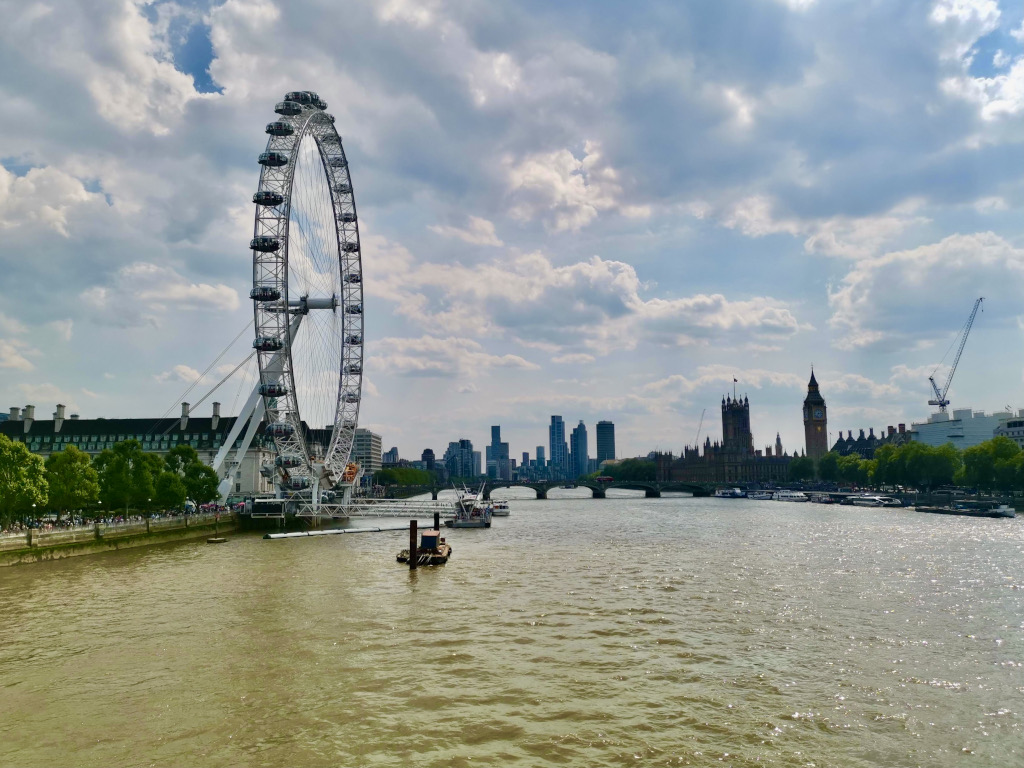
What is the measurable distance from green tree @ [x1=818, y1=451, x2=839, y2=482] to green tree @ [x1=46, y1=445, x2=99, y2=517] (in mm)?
155987

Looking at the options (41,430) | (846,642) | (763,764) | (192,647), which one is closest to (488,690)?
(763,764)

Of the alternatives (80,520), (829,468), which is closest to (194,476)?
(80,520)

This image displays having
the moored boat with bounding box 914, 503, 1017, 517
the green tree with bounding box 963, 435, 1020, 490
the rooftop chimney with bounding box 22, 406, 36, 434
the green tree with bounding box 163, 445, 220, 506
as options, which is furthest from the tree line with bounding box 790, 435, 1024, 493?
the rooftop chimney with bounding box 22, 406, 36, 434

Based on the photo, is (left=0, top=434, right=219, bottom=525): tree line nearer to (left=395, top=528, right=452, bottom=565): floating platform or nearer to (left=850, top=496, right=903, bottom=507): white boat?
(left=395, top=528, right=452, bottom=565): floating platform

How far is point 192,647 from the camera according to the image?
24.1 m

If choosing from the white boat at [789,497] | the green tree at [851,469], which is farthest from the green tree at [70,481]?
the green tree at [851,469]

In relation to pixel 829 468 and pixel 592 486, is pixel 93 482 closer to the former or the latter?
pixel 592 486

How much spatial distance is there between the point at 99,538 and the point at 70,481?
226 inches

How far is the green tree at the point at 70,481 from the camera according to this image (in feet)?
181

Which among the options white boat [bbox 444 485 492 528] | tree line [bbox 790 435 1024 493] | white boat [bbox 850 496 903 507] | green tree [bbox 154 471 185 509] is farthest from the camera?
white boat [bbox 850 496 903 507]

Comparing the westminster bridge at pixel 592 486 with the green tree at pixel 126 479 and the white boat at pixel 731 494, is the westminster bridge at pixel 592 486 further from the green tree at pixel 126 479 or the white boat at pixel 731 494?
the green tree at pixel 126 479

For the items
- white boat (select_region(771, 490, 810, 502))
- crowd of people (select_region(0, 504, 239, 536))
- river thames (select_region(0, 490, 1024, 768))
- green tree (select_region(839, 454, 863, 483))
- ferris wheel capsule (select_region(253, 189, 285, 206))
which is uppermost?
ferris wheel capsule (select_region(253, 189, 285, 206))

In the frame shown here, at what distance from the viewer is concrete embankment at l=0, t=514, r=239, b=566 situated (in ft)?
145

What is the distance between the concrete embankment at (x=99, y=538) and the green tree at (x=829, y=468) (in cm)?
14353
